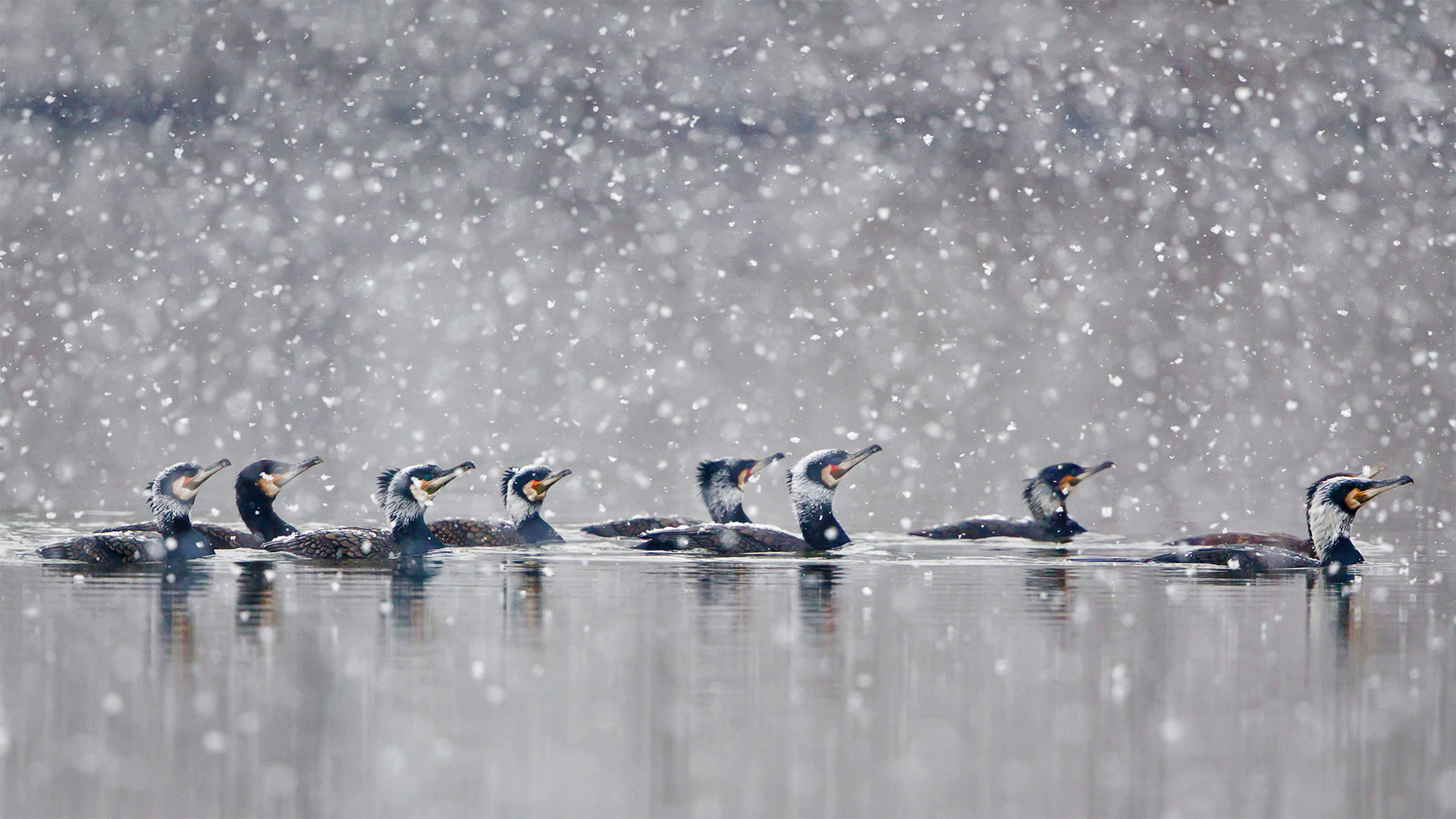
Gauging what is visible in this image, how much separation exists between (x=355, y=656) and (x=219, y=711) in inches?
65.0

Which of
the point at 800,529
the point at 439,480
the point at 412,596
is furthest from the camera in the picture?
the point at 800,529

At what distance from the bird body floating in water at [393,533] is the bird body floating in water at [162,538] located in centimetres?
79

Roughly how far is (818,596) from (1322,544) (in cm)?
472

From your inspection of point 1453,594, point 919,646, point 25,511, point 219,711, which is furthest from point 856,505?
point 219,711

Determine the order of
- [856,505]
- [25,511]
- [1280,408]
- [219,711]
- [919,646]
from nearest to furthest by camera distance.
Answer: [219,711] < [919,646] < [25,511] < [856,505] < [1280,408]

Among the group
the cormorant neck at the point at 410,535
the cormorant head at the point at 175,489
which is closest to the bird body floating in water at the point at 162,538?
the cormorant head at the point at 175,489

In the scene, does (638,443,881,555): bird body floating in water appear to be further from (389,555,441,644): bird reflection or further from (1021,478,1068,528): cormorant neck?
(1021,478,1068,528): cormorant neck

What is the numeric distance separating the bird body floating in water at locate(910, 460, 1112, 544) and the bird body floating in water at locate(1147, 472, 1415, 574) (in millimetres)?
4372

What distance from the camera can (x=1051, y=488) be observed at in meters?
20.8

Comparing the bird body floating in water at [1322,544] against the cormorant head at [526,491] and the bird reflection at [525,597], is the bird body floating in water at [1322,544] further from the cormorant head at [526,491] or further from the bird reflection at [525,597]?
the cormorant head at [526,491]

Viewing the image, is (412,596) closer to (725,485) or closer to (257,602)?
(257,602)

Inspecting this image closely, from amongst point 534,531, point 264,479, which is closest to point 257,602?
point 264,479

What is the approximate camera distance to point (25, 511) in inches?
1051

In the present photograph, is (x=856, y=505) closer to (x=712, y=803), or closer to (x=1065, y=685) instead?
(x=1065, y=685)
